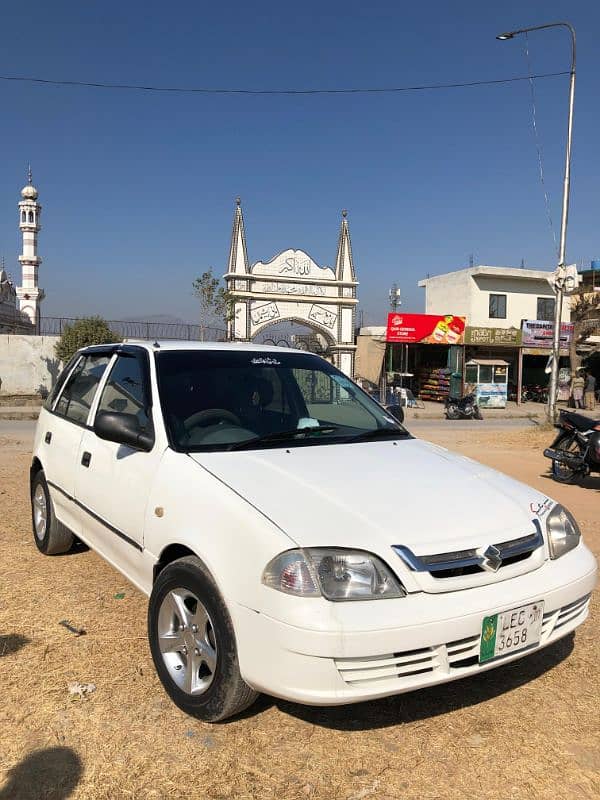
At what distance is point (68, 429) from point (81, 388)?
318 mm

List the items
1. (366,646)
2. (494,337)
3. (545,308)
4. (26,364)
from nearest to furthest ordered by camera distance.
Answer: (366,646)
(26,364)
(494,337)
(545,308)

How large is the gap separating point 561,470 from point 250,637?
768 cm

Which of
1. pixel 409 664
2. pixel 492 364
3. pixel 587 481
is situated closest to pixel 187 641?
pixel 409 664

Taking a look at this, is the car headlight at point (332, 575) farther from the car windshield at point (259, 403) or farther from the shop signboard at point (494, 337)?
the shop signboard at point (494, 337)

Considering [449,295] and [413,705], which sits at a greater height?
[449,295]

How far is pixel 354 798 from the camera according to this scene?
231cm

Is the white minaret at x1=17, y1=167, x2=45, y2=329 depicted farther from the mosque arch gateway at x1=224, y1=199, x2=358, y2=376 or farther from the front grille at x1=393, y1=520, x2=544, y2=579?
the front grille at x1=393, y1=520, x2=544, y2=579

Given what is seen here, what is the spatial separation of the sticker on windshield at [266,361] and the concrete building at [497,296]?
3300 centimetres

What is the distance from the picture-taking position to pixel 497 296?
36.1 meters

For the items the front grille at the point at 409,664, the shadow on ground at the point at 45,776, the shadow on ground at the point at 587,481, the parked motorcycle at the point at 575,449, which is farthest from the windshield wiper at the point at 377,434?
Answer: the shadow on ground at the point at 587,481

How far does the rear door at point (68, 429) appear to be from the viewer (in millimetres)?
4305

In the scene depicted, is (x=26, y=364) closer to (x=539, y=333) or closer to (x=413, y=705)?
(x=539, y=333)

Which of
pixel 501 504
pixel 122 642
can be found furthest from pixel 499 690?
pixel 122 642

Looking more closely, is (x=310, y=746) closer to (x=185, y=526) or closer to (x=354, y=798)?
(x=354, y=798)
